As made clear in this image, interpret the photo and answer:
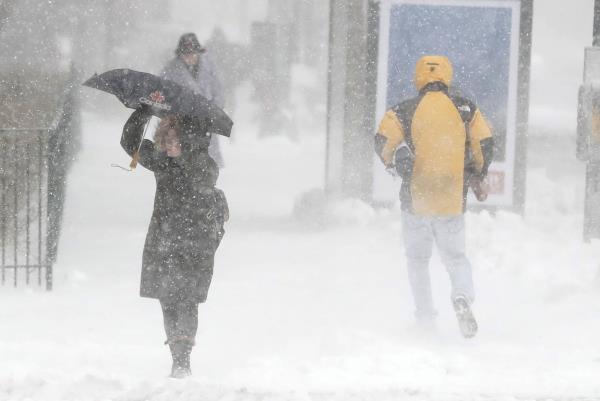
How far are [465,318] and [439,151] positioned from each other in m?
1.03

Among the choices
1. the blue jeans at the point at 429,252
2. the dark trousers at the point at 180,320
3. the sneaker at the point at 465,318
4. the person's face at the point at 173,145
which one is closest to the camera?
the person's face at the point at 173,145

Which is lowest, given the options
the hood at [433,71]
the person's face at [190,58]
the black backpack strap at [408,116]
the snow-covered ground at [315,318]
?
the snow-covered ground at [315,318]

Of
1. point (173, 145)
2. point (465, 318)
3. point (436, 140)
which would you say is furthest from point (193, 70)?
point (173, 145)

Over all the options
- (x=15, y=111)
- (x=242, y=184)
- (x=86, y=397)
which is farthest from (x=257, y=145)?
(x=86, y=397)

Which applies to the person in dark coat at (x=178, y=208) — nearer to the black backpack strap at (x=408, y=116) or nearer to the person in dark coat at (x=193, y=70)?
the black backpack strap at (x=408, y=116)

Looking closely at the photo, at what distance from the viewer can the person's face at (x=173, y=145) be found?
18.7 ft

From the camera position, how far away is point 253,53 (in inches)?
999

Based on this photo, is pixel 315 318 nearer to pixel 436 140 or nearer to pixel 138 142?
pixel 436 140

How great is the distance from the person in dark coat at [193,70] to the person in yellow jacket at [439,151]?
350 cm

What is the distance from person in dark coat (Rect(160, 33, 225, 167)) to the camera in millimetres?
10055

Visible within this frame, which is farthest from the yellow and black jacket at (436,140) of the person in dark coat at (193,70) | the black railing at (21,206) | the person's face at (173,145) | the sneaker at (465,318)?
the person in dark coat at (193,70)

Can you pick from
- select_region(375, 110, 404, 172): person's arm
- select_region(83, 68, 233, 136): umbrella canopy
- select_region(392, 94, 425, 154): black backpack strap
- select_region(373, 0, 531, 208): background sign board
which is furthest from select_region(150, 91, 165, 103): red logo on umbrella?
select_region(373, 0, 531, 208): background sign board

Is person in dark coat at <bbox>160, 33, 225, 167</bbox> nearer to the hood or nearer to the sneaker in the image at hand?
the hood

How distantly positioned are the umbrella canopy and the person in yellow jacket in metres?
1.51
